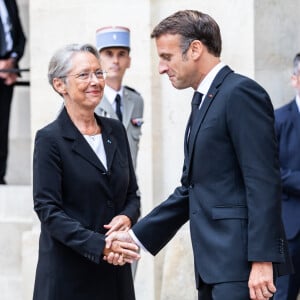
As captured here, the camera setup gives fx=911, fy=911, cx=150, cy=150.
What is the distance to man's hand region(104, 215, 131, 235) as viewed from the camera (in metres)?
4.54

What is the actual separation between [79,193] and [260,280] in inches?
44.5

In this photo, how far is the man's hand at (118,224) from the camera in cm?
454

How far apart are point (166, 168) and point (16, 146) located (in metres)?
2.89

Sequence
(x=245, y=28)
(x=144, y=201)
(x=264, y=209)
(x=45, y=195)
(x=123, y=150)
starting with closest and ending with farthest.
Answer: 1. (x=264, y=209)
2. (x=45, y=195)
3. (x=123, y=150)
4. (x=245, y=28)
5. (x=144, y=201)

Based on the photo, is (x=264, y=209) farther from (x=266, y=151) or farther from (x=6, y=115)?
(x=6, y=115)

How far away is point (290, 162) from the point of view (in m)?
6.22

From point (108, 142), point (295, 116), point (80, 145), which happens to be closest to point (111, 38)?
point (295, 116)

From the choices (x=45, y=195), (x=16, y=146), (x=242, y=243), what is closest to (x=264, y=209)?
(x=242, y=243)

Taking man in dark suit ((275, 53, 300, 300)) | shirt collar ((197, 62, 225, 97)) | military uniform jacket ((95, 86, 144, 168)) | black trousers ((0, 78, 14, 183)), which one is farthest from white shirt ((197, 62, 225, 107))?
black trousers ((0, 78, 14, 183))

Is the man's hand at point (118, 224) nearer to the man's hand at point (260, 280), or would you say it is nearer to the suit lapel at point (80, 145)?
the suit lapel at point (80, 145)

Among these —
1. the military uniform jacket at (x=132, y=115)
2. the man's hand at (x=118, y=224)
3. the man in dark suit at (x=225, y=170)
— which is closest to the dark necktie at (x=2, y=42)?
the military uniform jacket at (x=132, y=115)

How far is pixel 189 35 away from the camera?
13.3ft

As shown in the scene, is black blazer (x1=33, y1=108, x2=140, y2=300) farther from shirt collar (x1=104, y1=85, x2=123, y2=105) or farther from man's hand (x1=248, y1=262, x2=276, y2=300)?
shirt collar (x1=104, y1=85, x2=123, y2=105)

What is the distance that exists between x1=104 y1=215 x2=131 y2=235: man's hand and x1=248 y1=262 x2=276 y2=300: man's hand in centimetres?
93
